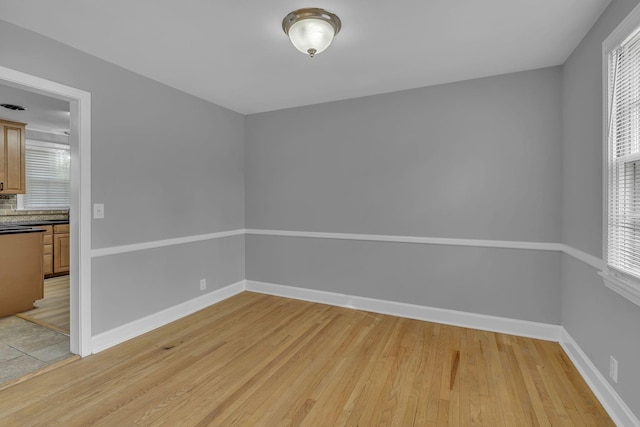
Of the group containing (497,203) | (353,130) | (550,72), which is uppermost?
(550,72)

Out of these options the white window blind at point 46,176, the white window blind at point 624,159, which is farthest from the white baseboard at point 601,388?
the white window blind at point 46,176

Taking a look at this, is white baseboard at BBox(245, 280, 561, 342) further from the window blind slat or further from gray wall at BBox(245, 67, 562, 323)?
the window blind slat

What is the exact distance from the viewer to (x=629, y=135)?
174 cm

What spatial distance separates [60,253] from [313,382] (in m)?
5.22

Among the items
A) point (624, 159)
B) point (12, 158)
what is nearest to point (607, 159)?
point (624, 159)

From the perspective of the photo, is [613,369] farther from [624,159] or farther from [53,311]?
[53,311]

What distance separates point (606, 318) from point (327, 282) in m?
2.56

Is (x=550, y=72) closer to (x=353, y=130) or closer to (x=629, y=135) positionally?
(x=629, y=135)

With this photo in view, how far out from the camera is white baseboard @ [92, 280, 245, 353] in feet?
8.67

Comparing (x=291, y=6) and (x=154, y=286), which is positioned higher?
(x=291, y=6)

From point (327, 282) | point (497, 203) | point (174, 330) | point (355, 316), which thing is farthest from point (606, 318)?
point (174, 330)

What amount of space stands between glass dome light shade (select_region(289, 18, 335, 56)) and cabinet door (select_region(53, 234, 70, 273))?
537 cm

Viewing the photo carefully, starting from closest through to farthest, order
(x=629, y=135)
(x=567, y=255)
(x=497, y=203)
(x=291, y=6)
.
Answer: (x=629, y=135) < (x=291, y=6) < (x=567, y=255) < (x=497, y=203)

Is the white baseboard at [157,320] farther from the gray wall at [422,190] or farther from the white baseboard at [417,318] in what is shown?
the gray wall at [422,190]
